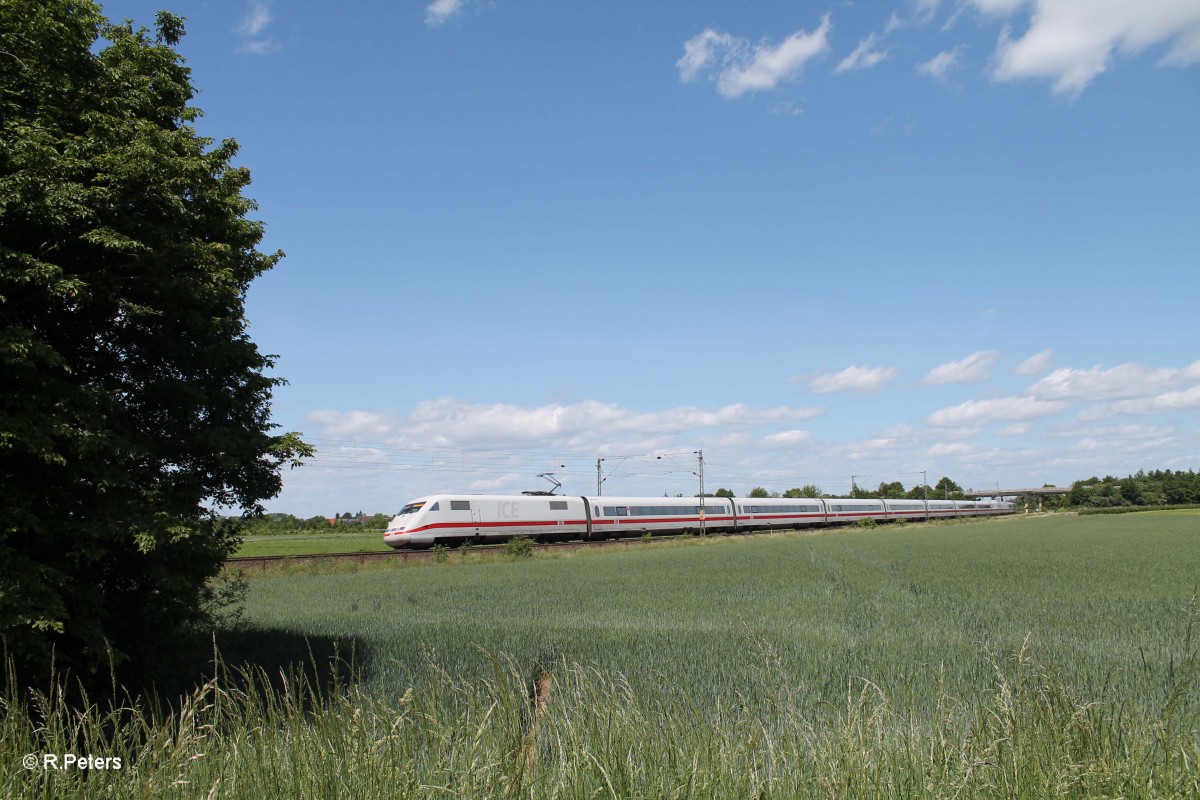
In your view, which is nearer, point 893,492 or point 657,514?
point 657,514

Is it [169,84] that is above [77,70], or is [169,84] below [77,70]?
above

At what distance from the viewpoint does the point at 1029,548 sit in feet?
100

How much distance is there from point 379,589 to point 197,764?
16339mm

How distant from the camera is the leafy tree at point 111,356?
584 centimetres

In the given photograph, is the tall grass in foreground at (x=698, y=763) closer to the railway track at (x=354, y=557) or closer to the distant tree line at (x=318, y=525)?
the railway track at (x=354, y=557)

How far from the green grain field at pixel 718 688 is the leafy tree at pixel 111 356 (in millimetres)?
1526

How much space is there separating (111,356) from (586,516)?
3381 centimetres

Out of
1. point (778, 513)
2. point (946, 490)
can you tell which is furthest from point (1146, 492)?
point (778, 513)

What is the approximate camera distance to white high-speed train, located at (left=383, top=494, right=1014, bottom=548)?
32.5m

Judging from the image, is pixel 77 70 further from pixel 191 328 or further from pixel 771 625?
pixel 771 625

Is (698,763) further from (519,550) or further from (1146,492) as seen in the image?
(1146,492)

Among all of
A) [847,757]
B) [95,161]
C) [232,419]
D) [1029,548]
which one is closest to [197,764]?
[847,757]

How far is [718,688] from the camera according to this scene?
662 centimetres

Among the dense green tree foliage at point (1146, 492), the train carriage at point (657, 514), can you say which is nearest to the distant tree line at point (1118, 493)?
the dense green tree foliage at point (1146, 492)
